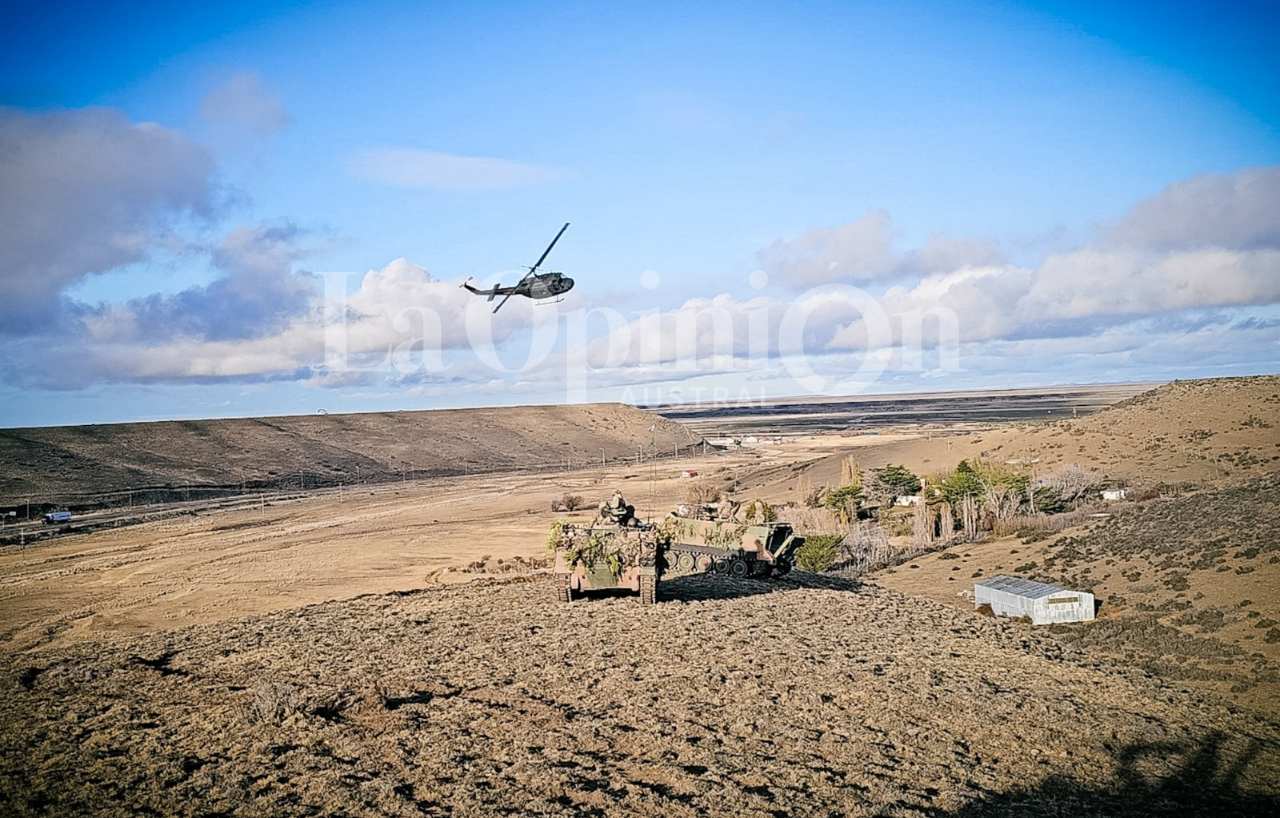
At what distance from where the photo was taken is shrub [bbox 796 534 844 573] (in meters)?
32.7

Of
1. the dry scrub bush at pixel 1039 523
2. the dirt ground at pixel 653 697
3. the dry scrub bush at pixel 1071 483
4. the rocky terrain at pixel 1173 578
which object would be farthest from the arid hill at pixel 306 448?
the rocky terrain at pixel 1173 578

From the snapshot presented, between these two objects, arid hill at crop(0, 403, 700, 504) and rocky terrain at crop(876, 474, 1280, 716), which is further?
arid hill at crop(0, 403, 700, 504)

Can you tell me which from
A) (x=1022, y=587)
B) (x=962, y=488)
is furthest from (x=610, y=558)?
(x=962, y=488)

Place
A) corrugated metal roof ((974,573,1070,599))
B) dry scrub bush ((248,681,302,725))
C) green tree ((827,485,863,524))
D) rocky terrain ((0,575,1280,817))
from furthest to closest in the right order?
1. green tree ((827,485,863,524))
2. corrugated metal roof ((974,573,1070,599))
3. dry scrub bush ((248,681,302,725))
4. rocky terrain ((0,575,1280,817))

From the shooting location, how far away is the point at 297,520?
5353 centimetres

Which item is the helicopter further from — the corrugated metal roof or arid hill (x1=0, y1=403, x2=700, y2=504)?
arid hill (x1=0, y1=403, x2=700, y2=504)

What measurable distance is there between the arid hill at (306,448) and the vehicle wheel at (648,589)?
199 feet

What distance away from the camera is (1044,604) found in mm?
23578

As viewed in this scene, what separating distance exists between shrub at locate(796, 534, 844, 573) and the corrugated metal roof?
24.3ft

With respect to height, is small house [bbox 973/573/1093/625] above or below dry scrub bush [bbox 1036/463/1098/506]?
below

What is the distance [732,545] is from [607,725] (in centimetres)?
1563

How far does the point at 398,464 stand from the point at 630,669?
83.3 meters

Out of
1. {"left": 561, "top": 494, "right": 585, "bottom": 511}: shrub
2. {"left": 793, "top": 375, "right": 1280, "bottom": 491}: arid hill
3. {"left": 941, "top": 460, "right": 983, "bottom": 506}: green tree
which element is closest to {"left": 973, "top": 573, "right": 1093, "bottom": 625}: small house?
{"left": 941, "top": 460, "right": 983, "bottom": 506}: green tree

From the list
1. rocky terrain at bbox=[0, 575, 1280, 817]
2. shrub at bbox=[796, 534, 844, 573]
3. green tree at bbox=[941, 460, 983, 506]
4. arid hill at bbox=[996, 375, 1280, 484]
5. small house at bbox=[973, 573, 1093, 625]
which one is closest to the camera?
rocky terrain at bbox=[0, 575, 1280, 817]
